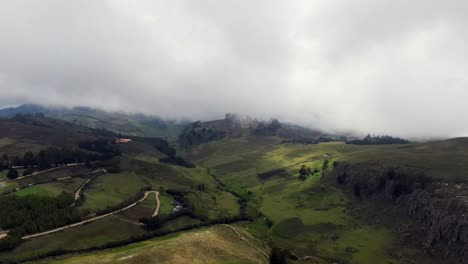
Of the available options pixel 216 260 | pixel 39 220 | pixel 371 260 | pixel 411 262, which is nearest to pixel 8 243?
pixel 39 220

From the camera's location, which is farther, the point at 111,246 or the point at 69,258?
the point at 111,246

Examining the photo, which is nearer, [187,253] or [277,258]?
[187,253]

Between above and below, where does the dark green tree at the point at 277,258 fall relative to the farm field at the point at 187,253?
below

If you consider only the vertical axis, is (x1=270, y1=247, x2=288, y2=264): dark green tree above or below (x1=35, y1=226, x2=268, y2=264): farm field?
below

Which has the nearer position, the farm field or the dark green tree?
the farm field

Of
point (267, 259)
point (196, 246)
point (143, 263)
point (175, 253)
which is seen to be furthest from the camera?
point (267, 259)

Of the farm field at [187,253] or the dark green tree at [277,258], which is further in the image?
the dark green tree at [277,258]

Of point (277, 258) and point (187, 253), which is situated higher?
point (187, 253)

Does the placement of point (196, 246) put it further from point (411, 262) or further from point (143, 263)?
point (411, 262)

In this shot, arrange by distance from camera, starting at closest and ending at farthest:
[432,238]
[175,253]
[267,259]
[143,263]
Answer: [143,263], [175,253], [267,259], [432,238]

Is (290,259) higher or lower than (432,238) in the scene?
lower
